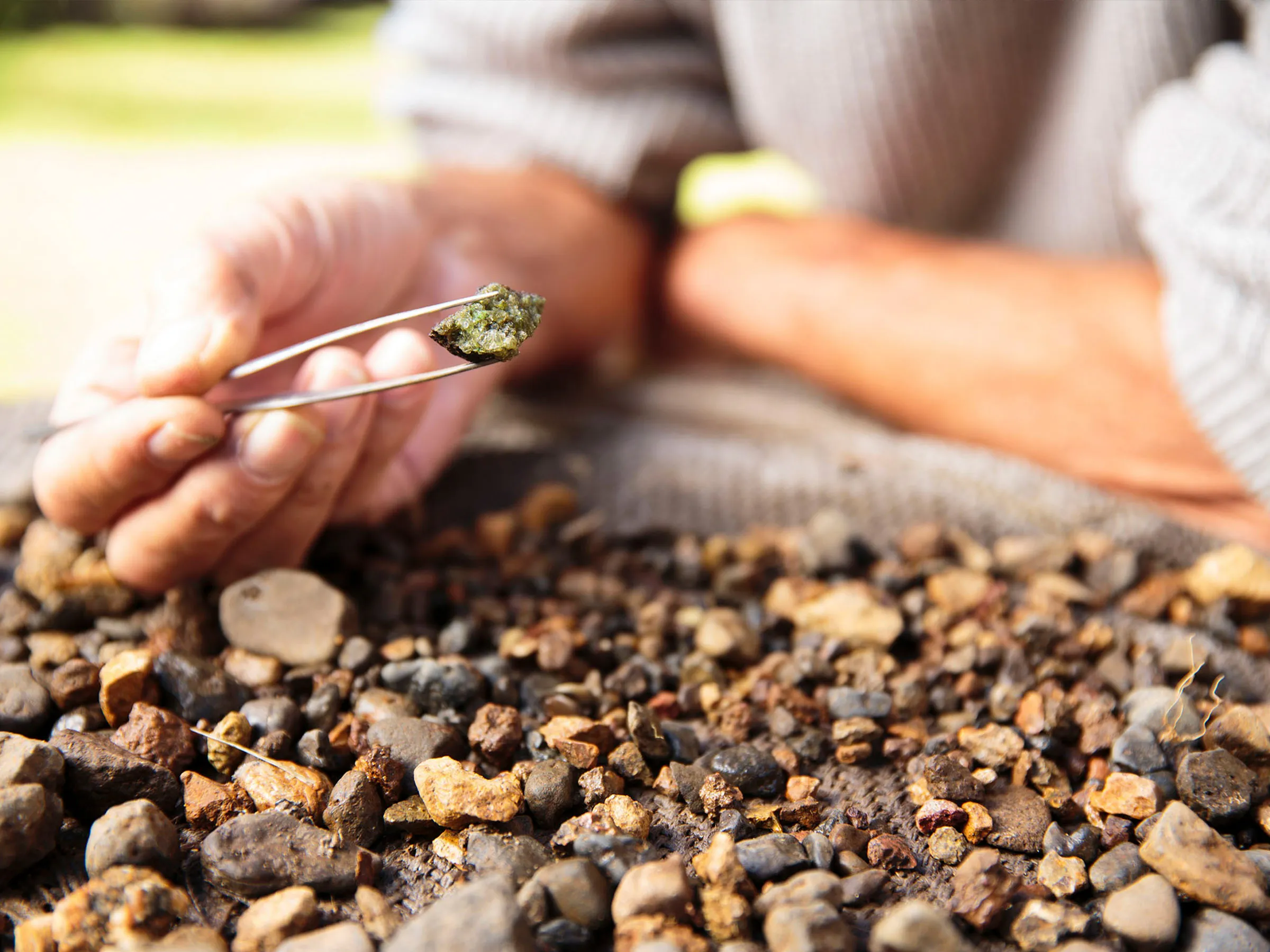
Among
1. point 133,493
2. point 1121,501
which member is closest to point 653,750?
point 133,493

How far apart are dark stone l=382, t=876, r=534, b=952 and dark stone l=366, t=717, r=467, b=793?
0.12m

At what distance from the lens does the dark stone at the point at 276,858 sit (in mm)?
520

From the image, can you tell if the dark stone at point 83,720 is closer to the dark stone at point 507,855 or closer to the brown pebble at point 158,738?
the brown pebble at point 158,738

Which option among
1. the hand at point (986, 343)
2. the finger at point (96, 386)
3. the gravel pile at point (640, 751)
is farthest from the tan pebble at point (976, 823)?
the finger at point (96, 386)

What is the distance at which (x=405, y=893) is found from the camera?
538 millimetres

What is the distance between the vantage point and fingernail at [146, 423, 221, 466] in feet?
2.12

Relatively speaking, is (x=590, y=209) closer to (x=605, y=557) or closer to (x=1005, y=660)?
(x=605, y=557)

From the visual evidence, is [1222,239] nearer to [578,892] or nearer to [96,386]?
[578,892]

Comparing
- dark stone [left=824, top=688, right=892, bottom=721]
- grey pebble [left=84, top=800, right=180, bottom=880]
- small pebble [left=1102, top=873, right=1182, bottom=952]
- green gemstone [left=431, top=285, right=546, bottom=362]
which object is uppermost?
green gemstone [left=431, top=285, right=546, bottom=362]

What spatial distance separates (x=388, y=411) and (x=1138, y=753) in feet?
1.90

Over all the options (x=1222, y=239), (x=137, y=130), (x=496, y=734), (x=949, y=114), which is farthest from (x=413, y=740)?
(x=137, y=130)

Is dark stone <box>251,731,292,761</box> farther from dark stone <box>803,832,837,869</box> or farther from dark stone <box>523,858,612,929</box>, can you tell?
dark stone <box>803,832,837,869</box>

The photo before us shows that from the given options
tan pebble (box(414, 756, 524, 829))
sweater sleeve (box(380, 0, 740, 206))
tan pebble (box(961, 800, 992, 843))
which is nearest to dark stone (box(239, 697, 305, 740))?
tan pebble (box(414, 756, 524, 829))

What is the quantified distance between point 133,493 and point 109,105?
6.44ft
